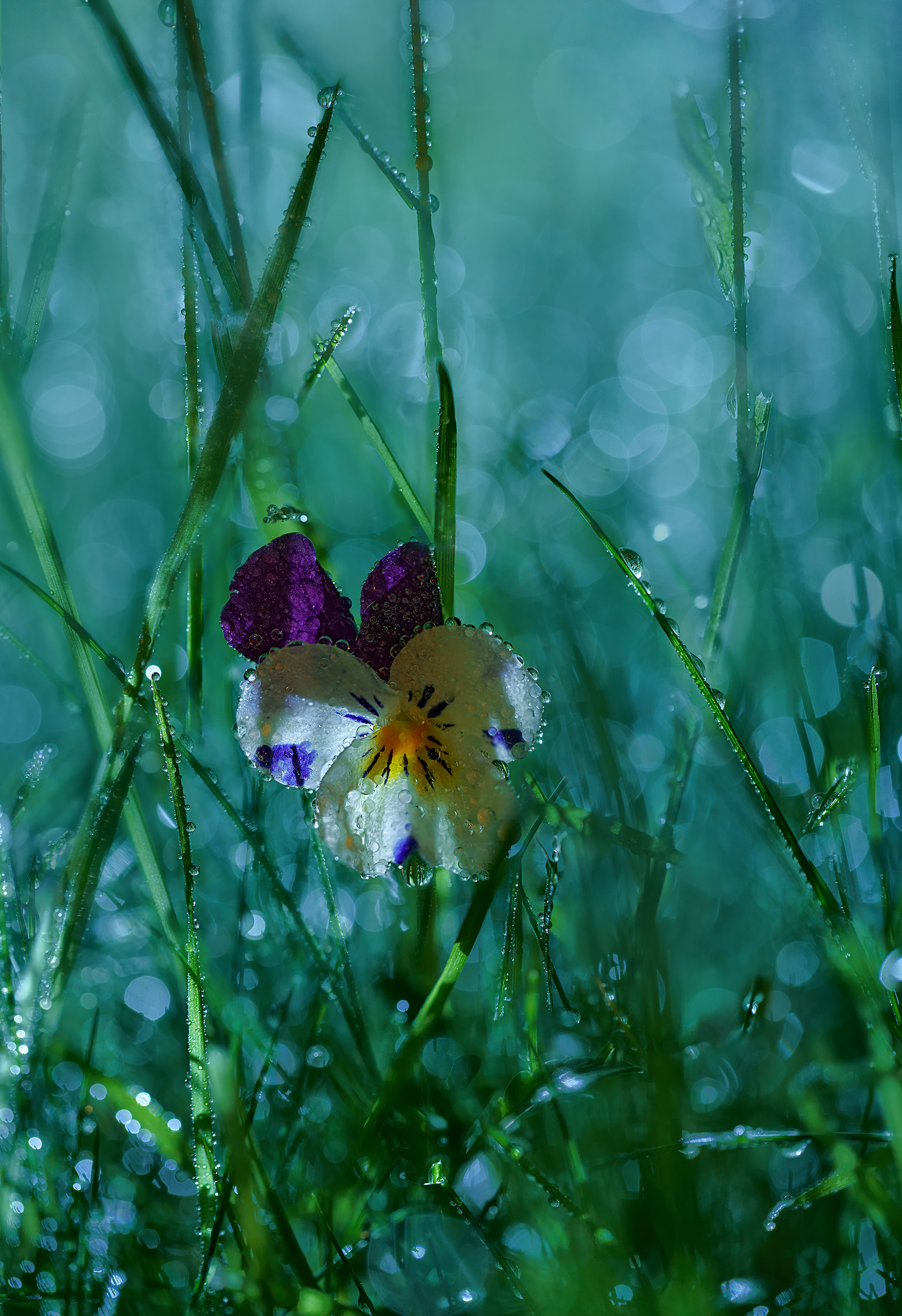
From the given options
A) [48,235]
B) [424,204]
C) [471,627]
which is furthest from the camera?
[48,235]

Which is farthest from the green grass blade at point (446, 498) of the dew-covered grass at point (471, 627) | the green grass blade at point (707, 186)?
the green grass blade at point (707, 186)

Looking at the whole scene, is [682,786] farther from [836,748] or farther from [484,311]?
[484,311]

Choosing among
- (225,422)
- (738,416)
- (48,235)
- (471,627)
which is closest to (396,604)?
(471,627)

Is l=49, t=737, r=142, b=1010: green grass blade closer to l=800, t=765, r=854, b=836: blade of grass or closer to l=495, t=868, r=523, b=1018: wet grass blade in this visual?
l=495, t=868, r=523, b=1018: wet grass blade

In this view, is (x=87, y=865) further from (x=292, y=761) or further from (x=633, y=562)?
(x=633, y=562)

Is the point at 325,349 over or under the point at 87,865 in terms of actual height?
over

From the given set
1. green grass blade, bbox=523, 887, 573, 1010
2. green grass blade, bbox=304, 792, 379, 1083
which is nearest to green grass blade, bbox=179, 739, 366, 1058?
green grass blade, bbox=304, 792, 379, 1083

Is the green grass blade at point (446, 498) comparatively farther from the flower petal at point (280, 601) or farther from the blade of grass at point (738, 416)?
the blade of grass at point (738, 416)
